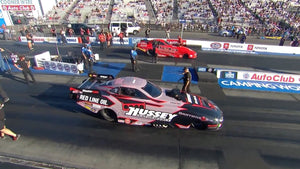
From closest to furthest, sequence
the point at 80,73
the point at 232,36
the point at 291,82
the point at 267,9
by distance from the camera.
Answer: the point at 291,82
the point at 80,73
the point at 232,36
the point at 267,9

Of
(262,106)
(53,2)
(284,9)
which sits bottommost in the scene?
(262,106)

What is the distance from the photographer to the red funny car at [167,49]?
55.4ft

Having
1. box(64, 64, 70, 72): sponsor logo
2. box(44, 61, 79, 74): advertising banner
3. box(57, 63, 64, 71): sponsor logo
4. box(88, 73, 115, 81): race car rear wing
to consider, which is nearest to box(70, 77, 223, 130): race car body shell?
box(88, 73, 115, 81): race car rear wing

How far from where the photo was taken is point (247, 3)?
38844mm

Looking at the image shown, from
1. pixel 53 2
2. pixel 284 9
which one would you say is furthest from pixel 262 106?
pixel 53 2

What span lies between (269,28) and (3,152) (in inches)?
1439

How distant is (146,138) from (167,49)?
11295 mm

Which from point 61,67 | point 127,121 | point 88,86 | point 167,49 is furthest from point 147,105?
point 167,49

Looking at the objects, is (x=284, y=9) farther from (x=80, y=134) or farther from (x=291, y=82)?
(x=80, y=134)

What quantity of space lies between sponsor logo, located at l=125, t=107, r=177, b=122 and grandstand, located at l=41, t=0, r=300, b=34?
91.7ft

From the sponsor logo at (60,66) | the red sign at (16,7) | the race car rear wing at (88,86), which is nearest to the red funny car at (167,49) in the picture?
the sponsor logo at (60,66)

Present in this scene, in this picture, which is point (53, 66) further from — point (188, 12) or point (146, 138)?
point (188, 12)

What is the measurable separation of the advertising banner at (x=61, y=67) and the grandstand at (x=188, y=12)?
2210 centimetres

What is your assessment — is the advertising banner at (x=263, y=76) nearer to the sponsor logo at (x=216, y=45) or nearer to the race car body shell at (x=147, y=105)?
the race car body shell at (x=147, y=105)
